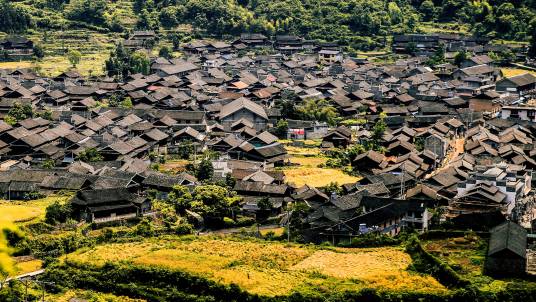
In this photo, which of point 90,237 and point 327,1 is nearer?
point 90,237

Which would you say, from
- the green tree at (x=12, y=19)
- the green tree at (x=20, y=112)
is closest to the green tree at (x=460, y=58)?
the green tree at (x=20, y=112)

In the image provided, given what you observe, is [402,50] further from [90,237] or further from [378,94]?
[90,237]

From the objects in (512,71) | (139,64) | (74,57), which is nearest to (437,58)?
(512,71)

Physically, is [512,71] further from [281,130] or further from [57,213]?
[57,213]

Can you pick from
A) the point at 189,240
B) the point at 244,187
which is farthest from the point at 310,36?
the point at 189,240

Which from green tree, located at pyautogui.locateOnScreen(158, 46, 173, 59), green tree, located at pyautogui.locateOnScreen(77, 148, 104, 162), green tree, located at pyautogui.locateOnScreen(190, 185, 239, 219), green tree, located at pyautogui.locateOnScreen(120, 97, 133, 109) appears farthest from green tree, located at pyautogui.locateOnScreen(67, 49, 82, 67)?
green tree, located at pyautogui.locateOnScreen(190, 185, 239, 219)

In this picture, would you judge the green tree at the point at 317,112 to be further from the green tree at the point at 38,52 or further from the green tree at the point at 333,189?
the green tree at the point at 38,52
